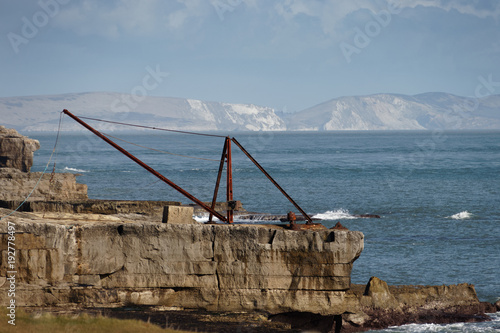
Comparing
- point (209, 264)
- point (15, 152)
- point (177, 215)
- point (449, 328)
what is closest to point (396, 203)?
point (449, 328)

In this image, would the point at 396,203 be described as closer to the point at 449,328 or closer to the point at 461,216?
the point at 461,216

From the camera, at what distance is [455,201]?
60.8 meters

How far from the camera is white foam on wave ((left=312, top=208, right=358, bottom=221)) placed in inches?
1961

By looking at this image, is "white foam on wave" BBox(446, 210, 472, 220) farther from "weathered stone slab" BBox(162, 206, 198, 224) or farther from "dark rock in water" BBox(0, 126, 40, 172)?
"dark rock in water" BBox(0, 126, 40, 172)

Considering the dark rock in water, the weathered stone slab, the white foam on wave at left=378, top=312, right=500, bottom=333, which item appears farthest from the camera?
the dark rock in water

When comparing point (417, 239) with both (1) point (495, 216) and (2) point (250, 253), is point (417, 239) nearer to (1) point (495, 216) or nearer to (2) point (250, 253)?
(1) point (495, 216)

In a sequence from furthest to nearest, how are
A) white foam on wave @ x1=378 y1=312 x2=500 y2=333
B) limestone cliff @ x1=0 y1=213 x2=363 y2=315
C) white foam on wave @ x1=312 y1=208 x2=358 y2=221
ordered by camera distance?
white foam on wave @ x1=312 y1=208 x2=358 y2=221 → white foam on wave @ x1=378 y1=312 x2=500 y2=333 → limestone cliff @ x1=0 y1=213 x2=363 y2=315

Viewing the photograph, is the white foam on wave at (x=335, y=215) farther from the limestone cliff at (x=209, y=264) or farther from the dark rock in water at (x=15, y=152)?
the dark rock in water at (x=15, y=152)

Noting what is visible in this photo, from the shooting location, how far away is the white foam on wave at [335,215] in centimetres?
4980

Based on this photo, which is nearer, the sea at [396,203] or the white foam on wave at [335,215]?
the sea at [396,203]

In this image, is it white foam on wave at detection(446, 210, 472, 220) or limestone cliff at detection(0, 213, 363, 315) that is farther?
white foam on wave at detection(446, 210, 472, 220)

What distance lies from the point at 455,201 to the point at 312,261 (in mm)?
44077

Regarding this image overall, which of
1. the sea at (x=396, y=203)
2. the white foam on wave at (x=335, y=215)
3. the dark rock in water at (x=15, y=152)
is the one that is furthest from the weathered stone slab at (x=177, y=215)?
the dark rock in water at (x=15, y=152)

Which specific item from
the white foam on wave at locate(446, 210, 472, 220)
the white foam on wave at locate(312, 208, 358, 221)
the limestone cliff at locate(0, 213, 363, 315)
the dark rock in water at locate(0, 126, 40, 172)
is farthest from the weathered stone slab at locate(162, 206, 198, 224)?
the dark rock in water at locate(0, 126, 40, 172)
